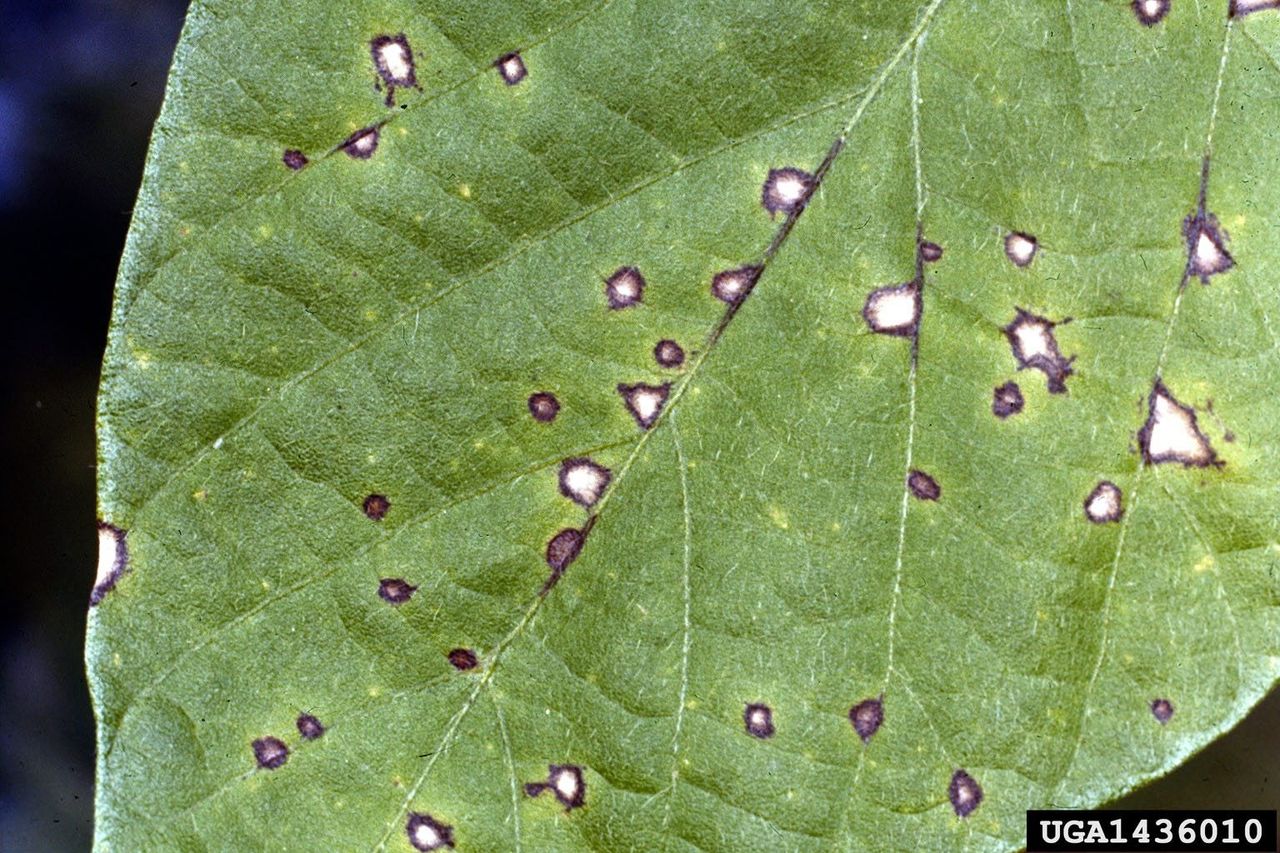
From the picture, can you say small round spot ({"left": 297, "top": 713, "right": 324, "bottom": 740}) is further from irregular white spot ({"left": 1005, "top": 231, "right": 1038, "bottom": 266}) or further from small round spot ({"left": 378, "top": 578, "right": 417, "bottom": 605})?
irregular white spot ({"left": 1005, "top": 231, "right": 1038, "bottom": 266})

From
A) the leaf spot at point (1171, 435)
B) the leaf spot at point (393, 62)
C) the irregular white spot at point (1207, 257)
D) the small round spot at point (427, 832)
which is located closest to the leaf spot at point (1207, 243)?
the irregular white spot at point (1207, 257)

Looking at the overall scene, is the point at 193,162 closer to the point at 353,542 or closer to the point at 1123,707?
the point at 353,542

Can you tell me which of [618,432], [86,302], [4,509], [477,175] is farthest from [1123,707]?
[4,509]

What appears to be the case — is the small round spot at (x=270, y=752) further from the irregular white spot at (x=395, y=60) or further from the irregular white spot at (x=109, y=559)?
the irregular white spot at (x=395, y=60)

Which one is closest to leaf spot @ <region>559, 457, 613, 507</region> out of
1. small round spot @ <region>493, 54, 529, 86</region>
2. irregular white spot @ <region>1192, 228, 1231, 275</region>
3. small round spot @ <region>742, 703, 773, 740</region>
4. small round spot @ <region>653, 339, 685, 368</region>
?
small round spot @ <region>653, 339, 685, 368</region>

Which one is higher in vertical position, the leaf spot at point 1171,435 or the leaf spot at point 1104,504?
the leaf spot at point 1171,435

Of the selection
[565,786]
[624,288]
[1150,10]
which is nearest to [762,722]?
[565,786]

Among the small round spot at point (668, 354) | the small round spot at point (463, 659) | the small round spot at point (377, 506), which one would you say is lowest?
the small round spot at point (463, 659)
